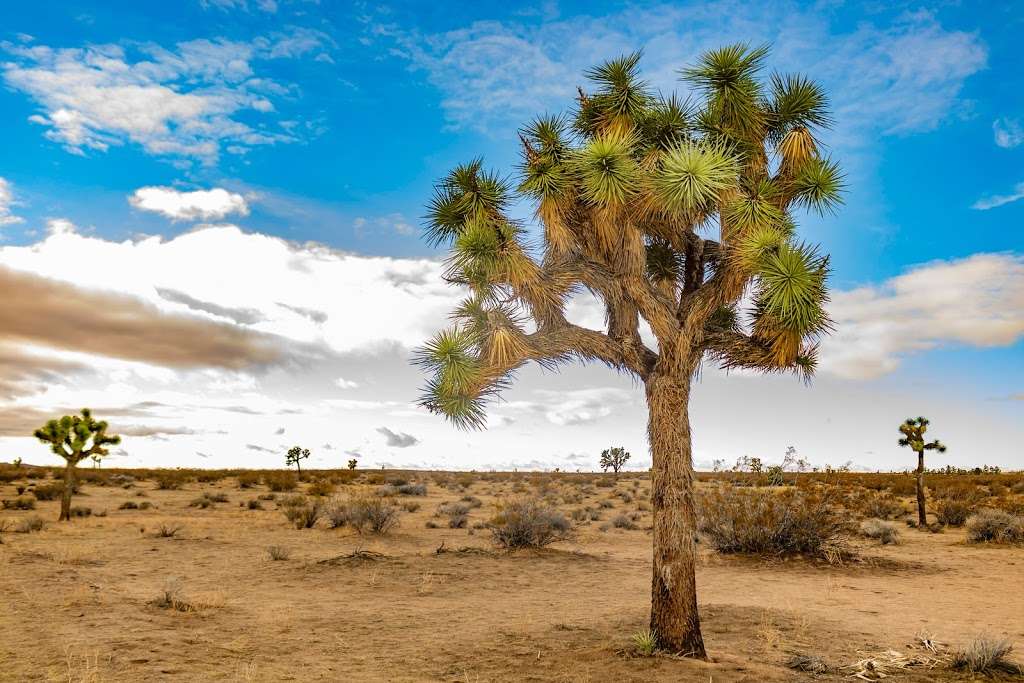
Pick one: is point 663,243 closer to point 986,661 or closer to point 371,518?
point 986,661

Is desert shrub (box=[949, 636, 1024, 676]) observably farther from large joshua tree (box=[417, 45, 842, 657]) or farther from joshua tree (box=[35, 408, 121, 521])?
joshua tree (box=[35, 408, 121, 521])

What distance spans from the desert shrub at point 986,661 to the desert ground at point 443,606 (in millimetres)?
223

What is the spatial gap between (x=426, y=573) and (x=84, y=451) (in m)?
16.2

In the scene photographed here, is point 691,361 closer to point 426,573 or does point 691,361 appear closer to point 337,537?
point 426,573

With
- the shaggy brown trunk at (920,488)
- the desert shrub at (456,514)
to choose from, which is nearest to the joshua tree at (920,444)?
the shaggy brown trunk at (920,488)

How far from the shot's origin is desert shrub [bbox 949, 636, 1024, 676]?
8492 millimetres

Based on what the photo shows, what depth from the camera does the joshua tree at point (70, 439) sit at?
2402 cm

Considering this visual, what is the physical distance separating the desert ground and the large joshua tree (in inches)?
87.6

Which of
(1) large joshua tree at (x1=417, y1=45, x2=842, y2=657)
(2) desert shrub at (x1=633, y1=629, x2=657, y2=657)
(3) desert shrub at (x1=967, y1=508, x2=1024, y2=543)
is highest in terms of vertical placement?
(1) large joshua tree at (x1=417, y1=45, x2=842, y2=657)

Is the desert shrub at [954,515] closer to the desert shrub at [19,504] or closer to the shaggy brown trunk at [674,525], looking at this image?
the shaggy brown trunk at [674,525]

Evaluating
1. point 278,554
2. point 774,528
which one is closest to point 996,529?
point 774,528

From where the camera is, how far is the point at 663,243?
34.7 ft

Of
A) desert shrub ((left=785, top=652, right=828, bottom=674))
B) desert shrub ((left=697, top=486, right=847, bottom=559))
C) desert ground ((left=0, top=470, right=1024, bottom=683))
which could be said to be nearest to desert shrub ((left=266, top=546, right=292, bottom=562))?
desert ground ((left=0, top=470, right=1024, bottom=683))

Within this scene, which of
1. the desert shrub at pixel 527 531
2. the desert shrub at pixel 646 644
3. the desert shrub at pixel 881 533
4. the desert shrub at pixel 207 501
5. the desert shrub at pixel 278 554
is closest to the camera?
the desert shrub at pixel 646 644
